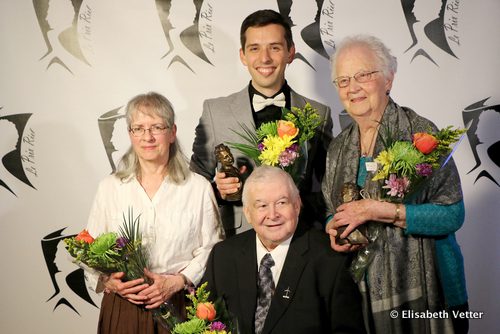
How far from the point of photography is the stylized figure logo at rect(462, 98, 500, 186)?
366 centimetres

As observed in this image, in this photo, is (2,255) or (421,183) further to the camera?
(2,255)

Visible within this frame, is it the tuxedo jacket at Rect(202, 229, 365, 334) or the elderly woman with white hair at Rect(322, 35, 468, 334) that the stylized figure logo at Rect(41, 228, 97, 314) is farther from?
the elderly woman with white hair at Rect(322, 35, 468, 334)

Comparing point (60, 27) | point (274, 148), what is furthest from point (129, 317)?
point (60, 27)

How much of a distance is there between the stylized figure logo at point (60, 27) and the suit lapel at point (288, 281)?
83.2 inches

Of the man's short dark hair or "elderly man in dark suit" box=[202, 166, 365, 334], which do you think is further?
the man's short dark hair

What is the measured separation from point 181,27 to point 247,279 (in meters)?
1.95

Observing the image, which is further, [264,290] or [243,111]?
[243,111]

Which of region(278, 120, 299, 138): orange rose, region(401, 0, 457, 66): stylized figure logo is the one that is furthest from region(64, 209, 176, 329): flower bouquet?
region(401, 0, 457, 66): stylized figure logo

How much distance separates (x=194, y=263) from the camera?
9.08 ft

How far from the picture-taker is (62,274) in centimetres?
388

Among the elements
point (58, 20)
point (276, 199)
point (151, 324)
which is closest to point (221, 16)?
point (58, 20)

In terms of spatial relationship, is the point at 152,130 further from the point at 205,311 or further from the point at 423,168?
the point at 423,168

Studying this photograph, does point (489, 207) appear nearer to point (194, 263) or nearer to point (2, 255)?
point (194, 263)

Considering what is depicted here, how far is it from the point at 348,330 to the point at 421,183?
69 cm
